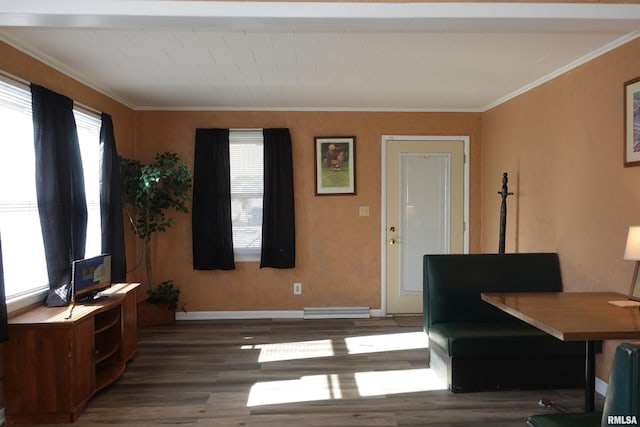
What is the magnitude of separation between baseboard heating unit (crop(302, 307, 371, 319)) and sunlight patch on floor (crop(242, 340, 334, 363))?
0.85m

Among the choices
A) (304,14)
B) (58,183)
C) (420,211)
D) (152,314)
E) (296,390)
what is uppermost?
(304,14)

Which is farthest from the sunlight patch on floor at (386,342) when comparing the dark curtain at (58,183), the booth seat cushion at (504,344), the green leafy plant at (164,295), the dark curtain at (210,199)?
the dark curtain at (58,183)

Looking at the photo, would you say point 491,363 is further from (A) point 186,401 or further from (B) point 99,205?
(B) point 99,205

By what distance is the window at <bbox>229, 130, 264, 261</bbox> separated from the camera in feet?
17.6

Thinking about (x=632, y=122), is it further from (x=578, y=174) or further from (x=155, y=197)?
(x=155, y=197)

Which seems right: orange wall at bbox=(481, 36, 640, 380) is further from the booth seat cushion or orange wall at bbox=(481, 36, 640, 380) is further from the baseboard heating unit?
the baseboard heating unit

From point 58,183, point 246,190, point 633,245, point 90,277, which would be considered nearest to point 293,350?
point 90,277

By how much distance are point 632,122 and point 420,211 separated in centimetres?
269

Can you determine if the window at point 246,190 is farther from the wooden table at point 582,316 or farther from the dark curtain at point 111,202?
the wooden table at point 582,316

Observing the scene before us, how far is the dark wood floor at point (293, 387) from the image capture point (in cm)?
297

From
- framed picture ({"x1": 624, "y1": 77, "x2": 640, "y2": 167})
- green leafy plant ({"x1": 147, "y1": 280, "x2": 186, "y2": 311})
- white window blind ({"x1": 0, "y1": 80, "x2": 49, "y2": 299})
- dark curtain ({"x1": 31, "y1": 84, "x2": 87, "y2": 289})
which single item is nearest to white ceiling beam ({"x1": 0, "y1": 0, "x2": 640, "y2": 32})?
framed picture ({"x1": 624, "y1": 77, "x2": 640, "y2": 167})

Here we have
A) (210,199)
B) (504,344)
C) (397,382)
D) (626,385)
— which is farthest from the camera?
(210,199)

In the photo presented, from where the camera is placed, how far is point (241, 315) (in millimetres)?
5434

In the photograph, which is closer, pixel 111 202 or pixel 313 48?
pixel 313 48
